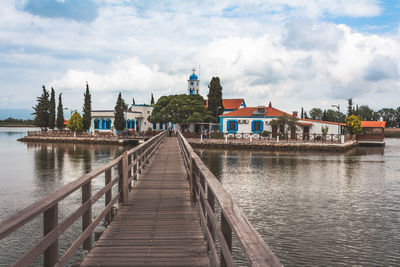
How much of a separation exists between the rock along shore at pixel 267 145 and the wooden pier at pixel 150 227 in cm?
3665

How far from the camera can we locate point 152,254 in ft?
16.4

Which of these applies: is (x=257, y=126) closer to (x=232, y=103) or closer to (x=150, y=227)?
(x=232, y=103)

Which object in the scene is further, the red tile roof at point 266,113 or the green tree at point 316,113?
the green tree at point 316,113

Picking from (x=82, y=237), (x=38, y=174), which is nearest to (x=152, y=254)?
(x=82, y=237)

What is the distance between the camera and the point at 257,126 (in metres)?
51.8

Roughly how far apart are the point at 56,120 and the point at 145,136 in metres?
28.3

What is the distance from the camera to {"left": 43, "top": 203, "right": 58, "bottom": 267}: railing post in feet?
11.0

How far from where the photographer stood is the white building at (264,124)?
50.0m

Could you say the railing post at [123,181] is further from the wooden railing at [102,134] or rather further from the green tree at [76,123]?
the green tree at [76,123]

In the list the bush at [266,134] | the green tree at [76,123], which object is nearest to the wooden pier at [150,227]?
the bush at [266,134]

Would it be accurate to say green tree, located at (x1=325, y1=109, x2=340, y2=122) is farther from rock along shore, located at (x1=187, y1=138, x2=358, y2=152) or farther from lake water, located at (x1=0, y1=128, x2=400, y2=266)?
lake water, located at (x1=0, y1=128, x2=400, y2=266)

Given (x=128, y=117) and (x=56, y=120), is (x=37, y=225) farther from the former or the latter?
(x=56, y=120)

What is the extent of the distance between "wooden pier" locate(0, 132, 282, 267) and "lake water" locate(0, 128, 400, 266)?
349cm

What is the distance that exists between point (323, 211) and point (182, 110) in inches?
1771
